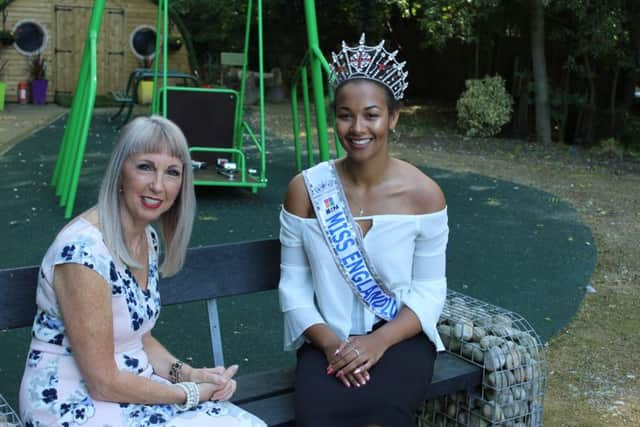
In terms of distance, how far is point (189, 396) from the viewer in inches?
92.9

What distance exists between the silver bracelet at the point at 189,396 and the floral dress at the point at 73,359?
15 millimetres

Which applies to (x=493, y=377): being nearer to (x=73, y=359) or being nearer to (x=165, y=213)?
(x=165, y=213)

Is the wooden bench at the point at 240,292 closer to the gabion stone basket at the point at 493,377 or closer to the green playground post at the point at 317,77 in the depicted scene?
the gabion stone basket at the point at 493,377

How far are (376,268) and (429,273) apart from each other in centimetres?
19

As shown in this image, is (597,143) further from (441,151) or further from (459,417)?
(459,417)

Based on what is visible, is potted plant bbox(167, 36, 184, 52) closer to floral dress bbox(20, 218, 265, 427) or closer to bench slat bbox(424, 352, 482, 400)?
bench slat bbox(424, 352, 482, 400)

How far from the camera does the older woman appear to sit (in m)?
2.17

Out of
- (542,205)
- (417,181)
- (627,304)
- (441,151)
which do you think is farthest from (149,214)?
(441,151)

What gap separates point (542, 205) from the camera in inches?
345

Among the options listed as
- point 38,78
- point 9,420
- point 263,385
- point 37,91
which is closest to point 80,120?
point 263,385

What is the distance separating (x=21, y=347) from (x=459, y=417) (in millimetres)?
2286

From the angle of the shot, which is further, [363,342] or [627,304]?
[627,304]

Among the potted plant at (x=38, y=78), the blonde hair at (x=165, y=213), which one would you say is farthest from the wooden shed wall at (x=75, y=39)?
the blonde hair at (x=165, y=213)

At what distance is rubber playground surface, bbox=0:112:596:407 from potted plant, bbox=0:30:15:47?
9.24 metres
